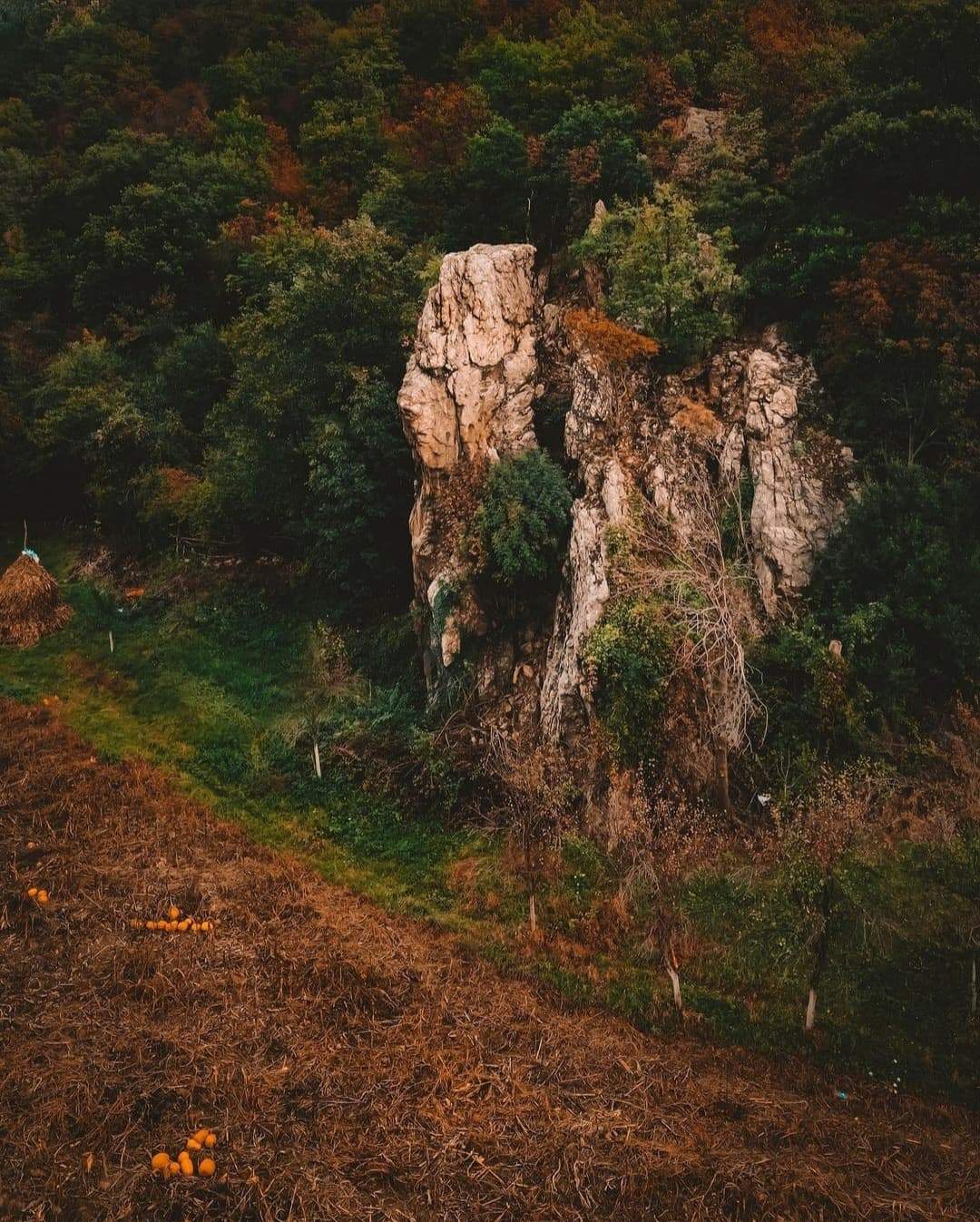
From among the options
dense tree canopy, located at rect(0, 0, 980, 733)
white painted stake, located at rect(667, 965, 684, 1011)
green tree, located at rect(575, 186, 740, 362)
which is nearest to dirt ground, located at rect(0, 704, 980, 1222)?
white painted stake, located at rect(667, 965, 684, 1011)

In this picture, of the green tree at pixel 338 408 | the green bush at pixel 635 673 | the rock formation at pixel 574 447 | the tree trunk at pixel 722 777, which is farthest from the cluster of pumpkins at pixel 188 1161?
the green tree at pixel 338 408

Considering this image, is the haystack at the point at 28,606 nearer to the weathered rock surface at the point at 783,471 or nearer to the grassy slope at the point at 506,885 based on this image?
the grassy slope at the point at 506,885

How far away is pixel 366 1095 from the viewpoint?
9.59 m

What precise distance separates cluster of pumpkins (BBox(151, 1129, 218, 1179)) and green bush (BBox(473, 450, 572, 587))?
36.4ft

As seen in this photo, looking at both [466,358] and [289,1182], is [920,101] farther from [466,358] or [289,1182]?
[289,1182]

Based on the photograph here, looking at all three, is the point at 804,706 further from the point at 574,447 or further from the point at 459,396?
the point at 459,396

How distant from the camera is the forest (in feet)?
38.9

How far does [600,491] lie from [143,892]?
1217cm

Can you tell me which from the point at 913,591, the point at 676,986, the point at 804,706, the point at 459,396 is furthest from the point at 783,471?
the point at 676,986

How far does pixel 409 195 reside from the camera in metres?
24.8

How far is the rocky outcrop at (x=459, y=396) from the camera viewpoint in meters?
17.9

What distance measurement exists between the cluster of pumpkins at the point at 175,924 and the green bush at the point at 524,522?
8980mm

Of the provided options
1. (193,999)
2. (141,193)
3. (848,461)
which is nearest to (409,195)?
(141,193)

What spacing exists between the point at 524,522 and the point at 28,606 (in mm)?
17129
